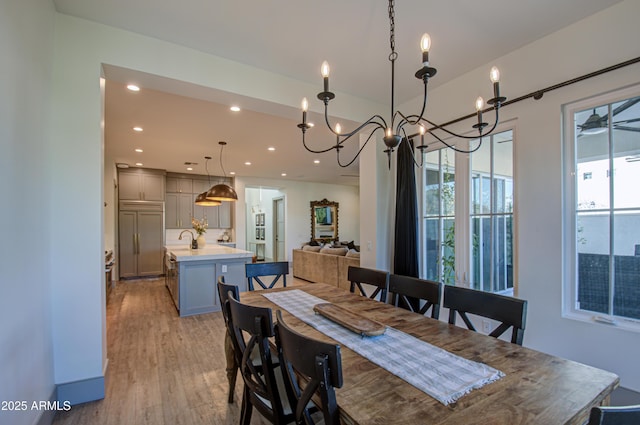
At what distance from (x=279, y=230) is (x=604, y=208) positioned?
8376 millimetres

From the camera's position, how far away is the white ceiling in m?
1.96

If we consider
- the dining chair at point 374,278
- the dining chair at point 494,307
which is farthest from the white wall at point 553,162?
the dining chair at point 374,278

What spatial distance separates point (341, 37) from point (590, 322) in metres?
2.74

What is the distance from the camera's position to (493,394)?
978 mm

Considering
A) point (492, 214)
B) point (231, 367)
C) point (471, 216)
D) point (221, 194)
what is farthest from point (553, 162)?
point (221, 194)

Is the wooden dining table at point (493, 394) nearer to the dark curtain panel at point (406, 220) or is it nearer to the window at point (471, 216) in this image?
the window at point (471, 216)

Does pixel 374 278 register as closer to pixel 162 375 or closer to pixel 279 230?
pixel 162 375

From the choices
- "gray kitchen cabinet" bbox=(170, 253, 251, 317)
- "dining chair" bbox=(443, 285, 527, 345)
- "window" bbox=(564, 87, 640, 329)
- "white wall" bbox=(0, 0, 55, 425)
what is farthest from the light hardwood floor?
"window" bbox=(564, 87, 640, 329)

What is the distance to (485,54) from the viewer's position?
8.25 ft

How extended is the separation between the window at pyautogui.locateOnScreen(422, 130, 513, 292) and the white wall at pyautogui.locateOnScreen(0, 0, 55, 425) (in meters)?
3.24

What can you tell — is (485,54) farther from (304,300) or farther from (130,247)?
(130,247)

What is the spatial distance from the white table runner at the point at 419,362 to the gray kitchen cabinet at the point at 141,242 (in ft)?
21.8

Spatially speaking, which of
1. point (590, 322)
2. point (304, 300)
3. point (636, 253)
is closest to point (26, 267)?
point (304, 300)

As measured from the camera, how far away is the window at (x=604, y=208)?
1.89 m
